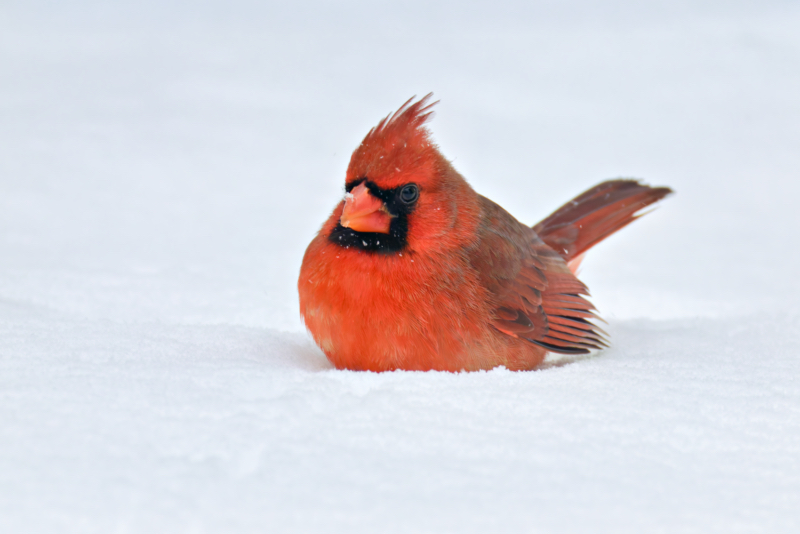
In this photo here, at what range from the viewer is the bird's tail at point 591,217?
3.20 m

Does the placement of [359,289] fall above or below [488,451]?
above

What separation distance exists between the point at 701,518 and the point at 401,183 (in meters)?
1.18

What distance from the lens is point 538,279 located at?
8.38ft

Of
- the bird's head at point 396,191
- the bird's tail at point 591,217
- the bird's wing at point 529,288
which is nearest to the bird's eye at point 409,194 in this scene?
the bird's head at point 396,191

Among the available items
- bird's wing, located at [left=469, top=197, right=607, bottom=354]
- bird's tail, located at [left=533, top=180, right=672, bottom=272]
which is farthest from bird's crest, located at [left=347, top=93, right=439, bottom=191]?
bird's tail, located at [left=533, top=180, right=672, bottom=272]

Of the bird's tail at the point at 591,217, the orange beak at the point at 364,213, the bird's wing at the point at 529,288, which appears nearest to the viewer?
the orange beak at the point at 364,213

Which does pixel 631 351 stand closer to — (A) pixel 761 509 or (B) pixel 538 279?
(B) pixel 538 279

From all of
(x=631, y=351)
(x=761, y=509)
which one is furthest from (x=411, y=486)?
(x=631, y=351)

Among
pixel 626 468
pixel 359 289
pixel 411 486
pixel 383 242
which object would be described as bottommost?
pixel 411 486

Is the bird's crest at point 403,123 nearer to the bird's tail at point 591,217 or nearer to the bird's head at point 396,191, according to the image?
the bird's head at point 396,191

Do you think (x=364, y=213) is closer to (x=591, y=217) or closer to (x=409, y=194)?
(x=409, y=194)

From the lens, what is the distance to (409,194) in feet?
6.95

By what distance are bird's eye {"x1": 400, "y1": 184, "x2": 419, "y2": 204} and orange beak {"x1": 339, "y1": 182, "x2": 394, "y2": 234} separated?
0.07 meters

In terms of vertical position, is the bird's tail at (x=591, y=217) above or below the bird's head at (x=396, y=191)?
above
